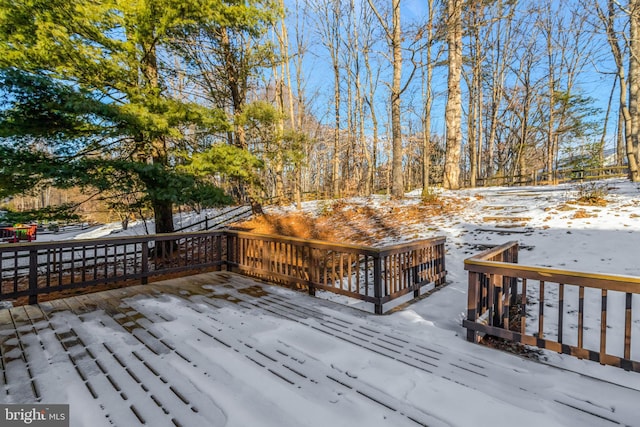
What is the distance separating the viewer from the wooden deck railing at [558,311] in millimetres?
2270

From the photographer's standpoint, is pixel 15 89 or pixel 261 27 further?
pixel 261 27

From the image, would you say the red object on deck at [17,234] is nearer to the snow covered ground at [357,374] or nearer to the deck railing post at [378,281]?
the snow covered ground at [357,374]

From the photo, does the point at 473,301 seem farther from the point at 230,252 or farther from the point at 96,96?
the point at 96,96

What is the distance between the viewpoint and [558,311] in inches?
116

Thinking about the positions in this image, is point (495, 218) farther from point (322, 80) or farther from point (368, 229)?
point (322, 80)

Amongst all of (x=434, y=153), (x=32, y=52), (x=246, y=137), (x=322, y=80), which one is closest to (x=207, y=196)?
(x=246, y=137)

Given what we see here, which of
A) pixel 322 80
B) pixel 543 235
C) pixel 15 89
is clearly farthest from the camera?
pixel 322 80

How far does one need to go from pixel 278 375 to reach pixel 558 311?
284 cm

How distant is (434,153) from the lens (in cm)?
2845

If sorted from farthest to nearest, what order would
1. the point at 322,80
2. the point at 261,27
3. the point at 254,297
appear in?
the point at 322,80
the point at 261,27
the point at 254,297

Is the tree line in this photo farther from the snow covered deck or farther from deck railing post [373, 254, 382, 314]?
deck railing post [373, 254, 382, 314]

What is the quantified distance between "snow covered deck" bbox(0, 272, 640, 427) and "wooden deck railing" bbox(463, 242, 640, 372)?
8.1 inches

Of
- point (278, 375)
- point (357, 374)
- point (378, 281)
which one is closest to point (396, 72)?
point (378, 281)

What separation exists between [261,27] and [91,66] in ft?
13.0
